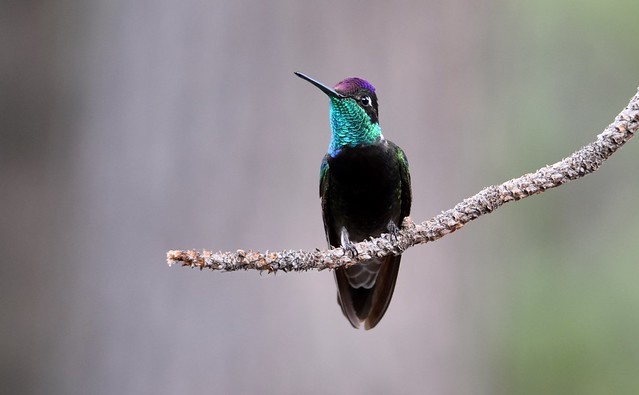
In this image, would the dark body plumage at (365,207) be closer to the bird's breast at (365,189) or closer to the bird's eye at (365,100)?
the bird's breast at (365,189)

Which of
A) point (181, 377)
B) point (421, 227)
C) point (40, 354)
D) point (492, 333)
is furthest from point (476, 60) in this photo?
point (421, 227)

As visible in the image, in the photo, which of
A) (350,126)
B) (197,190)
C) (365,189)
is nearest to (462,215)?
(350,126)

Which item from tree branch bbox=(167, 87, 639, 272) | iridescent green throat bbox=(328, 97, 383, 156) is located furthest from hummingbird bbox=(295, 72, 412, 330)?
tree branch bbox=(167, 87, 639, 272)

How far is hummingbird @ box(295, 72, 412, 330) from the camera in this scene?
6.95 feet

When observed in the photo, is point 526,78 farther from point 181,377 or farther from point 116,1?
point 181,377

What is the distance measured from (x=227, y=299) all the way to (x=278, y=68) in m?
1.14

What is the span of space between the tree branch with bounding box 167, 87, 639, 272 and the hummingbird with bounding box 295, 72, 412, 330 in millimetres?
523

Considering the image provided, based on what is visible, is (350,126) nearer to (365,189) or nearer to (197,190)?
(365,189)

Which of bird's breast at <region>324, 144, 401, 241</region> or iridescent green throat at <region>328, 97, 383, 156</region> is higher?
iridescent green throat at <region>328, 97, 383, 156</region>

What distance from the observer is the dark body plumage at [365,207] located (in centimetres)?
237

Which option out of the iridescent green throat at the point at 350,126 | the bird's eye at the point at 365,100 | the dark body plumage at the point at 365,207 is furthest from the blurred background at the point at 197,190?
the bird's eye at the point at 365,100

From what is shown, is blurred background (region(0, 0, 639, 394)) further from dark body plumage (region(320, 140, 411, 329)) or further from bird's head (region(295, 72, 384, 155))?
bird's head (region(295, 72, 384, 155))

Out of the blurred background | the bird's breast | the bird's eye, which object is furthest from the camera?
the blurred background

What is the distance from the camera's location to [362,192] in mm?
2490
